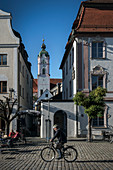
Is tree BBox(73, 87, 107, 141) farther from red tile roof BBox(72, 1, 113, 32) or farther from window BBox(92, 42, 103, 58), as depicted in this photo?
red tile roof BBox(72, 1, 113, 32)

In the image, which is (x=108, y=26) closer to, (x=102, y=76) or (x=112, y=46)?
(x=112, y=46)

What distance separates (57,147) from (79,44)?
14.5 m

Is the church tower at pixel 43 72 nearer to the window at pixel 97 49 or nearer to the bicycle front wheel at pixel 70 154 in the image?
the window at pixel 97 49

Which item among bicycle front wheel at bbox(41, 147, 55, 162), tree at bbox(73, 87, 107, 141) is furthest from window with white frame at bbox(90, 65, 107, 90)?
bicycle front wheel at bbox(41, 147, 55, 162)

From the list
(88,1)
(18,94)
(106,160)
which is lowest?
(106,160)

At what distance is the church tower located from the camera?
8606 cm

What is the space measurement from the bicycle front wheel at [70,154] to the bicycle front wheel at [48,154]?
0.55m

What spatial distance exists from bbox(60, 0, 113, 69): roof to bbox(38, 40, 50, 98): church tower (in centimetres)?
6063

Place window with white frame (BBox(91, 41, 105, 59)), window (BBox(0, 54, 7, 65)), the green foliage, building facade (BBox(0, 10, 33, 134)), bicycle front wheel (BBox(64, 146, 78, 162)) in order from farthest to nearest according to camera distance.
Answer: window (BBox(0, 54, 7, 65))
building facade (BBox(0, 10, 33, 134))
window with white frame (BBox(91, 41, 105, 59))
the green foliage
bicycle front wheel (BBox(64, 146, 78, 162))

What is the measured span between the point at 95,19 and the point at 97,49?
9.46 ft

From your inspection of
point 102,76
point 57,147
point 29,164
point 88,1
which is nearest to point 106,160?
point 57,147

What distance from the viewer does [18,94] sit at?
26172 millimetres

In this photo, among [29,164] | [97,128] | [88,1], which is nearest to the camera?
[29,164]

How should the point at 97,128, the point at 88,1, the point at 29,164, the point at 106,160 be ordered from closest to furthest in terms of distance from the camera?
the point at 29,164
the point at 106,160
the point at 97,128
the point at 88,1
